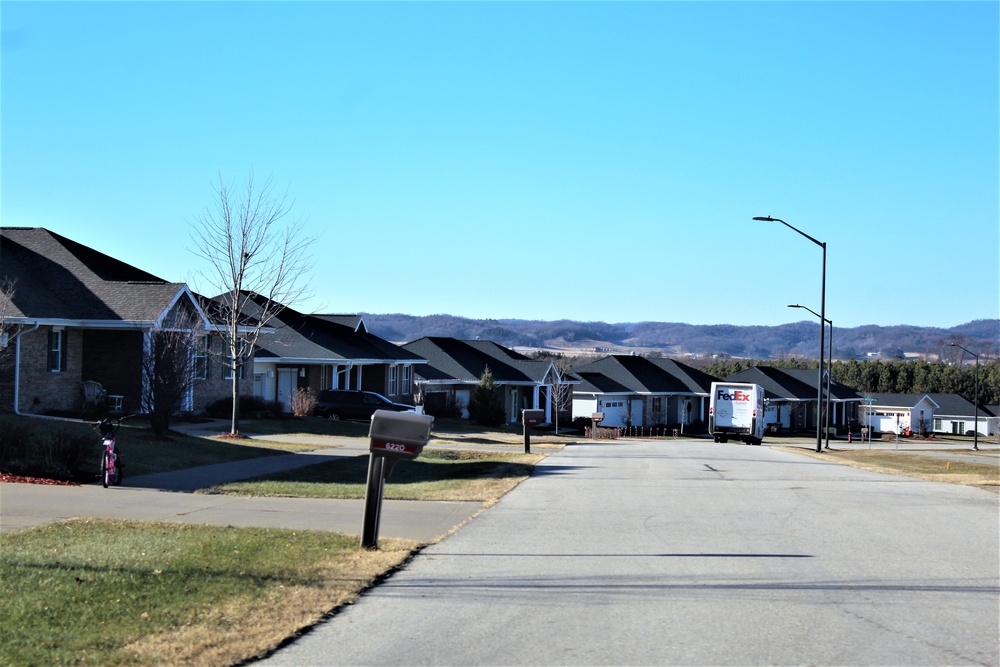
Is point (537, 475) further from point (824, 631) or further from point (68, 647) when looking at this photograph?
point (68, 647)

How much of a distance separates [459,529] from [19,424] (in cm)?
995

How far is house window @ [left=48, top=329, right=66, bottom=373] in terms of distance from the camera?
29641 millimetres

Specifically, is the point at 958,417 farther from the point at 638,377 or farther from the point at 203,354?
the point at 203,354

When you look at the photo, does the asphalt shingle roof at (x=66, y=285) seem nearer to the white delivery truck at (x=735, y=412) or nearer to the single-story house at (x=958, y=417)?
the white delivery truck at (x=735, y=412)

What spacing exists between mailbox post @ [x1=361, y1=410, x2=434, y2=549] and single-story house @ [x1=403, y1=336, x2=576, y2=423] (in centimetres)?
4374

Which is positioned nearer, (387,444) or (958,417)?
(387,444)

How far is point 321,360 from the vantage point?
141ft

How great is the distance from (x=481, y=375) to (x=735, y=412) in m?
15.9

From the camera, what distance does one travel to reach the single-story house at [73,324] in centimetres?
2811

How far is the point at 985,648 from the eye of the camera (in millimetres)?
6953

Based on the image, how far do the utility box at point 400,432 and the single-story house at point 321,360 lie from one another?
28.9 meters

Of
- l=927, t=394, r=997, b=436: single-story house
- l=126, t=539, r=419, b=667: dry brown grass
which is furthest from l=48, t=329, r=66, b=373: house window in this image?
l=927, t=394, r=997, b=436: single-story house

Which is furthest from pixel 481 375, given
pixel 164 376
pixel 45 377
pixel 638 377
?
pixel 164 376

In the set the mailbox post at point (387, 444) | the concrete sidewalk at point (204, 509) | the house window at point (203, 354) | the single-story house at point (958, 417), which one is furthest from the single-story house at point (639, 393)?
the mailbox post at point (387, 444)
